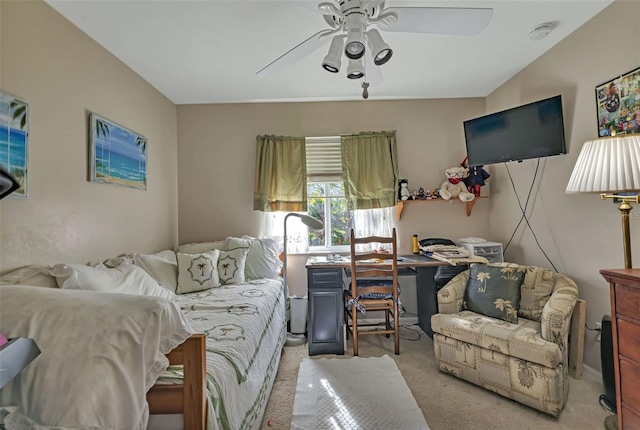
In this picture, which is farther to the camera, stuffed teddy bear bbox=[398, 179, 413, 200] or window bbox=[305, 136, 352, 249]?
window bbox=[305, 136, 352, 249]

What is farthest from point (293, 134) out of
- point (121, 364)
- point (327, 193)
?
point (121, 364)

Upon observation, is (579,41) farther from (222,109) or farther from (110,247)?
(110,247)

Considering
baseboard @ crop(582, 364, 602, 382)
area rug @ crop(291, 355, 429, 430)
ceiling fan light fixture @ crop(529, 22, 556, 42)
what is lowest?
area rug @ crop(291, 355, 429, 430)

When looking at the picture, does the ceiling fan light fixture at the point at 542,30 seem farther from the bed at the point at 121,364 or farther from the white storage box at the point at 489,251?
the bed at the point at 121,364

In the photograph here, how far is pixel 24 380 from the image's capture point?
803 millimetres

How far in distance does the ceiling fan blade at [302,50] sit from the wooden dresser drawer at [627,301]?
193 centimetres

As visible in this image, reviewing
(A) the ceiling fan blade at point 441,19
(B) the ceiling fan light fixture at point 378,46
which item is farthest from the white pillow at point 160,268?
(A) the ceiling fan blade at point 441,19

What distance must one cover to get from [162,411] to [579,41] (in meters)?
3.30

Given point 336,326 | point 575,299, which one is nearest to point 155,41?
point 336,326

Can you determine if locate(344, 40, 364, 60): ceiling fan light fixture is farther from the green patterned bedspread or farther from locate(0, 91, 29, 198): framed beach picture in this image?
locate(0, 91, 29, 198): framed beach picture

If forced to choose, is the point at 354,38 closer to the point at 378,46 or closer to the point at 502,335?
the point at 378,46

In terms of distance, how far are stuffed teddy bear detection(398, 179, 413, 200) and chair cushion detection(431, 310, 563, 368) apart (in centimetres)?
133

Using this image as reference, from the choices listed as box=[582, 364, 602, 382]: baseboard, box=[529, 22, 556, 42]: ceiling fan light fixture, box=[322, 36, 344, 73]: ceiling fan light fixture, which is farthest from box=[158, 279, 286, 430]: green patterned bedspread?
box=[529, 22, 556, 42]: ceiling fan light fixture

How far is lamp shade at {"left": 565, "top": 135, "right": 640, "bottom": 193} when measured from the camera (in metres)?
1.50
